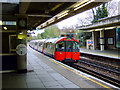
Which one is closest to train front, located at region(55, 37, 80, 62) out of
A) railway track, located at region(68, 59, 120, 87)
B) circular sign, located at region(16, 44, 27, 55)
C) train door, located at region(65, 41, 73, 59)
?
train door, located at region(65, 41, 73, 59)

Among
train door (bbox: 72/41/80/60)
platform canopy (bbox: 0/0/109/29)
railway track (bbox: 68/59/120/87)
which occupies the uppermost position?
platform canopy (bbox: 0/0/109/29)

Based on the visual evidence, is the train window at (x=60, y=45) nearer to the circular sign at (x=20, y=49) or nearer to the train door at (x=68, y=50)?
the train door at (x=68, y=50)

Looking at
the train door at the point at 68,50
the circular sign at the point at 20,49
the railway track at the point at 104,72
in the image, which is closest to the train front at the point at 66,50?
the train door at the point at 68,50

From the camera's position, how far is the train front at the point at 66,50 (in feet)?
46.4

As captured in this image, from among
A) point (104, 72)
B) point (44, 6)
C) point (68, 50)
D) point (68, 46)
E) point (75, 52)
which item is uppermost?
point (44, 6)

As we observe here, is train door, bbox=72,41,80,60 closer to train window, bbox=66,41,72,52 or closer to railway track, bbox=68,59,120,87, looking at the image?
train window, bbox=66,41,72,52

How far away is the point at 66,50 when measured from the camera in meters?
14.2

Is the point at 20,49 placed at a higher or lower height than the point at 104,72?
higher

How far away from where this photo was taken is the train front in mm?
14148

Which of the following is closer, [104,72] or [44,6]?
[44,6]

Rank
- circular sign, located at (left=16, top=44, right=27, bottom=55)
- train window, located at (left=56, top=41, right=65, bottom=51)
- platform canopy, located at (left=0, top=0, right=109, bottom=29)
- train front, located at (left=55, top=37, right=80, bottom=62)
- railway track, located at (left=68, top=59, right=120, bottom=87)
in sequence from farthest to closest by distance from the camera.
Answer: train window, located at (left=56, top=41, right=65, bottom=51), train front, located at (left=55, top=37, right=80, bottom=62), railway track, located at (left=68, top=59, right=120, bottom=87), circular sign, located at (left=16, top=44, right=27, bottom=55), platform canopy, located at (left=0, top=0, right=109, bottom=29)

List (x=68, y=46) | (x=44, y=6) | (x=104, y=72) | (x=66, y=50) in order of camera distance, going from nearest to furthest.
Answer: (x=44, y=6)
(x=104, y=72)
(x=66, y=50)
(x=68, y=46)

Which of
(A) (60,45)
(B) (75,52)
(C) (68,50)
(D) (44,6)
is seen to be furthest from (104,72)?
(D) (44,6)

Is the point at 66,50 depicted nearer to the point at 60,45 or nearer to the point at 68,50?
the point at 68,50
